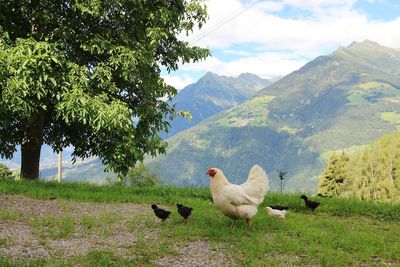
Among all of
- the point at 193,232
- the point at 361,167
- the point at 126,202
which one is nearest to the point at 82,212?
the point at 126,202

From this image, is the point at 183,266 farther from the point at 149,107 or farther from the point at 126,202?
the point at 149,107

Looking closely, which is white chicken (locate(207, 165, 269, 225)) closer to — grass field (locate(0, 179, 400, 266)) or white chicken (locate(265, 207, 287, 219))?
grass field (locate(0, 179, 400, 266))

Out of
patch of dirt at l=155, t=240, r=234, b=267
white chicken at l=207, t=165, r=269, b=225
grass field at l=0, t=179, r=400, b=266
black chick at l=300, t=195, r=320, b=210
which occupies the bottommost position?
patch of dirt at l=155, t=240, r=234, b=267

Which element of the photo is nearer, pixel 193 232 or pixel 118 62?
pixel 193 232

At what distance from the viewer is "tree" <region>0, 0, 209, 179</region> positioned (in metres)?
15.4

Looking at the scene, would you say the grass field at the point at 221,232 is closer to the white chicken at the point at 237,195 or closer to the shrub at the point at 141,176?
the white chicken at the point at 237,195

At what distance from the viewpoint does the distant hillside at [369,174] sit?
76.1 m

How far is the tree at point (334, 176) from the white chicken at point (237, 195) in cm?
6461

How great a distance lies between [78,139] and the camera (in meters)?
19.4

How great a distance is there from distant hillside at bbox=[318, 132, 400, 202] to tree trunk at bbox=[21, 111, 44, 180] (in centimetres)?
5790


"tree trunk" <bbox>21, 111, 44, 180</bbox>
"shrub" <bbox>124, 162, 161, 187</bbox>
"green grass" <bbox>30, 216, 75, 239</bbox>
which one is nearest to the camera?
"green grass" <bbox>30, 216, 75, 239</bbox>

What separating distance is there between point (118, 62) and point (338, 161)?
64057mm

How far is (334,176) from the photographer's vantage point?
250ft

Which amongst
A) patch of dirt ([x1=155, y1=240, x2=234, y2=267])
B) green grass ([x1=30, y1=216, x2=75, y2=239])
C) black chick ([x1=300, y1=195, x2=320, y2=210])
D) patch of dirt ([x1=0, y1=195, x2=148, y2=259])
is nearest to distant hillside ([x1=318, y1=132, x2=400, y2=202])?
black chick ([x1=300, y1=195, x2=320, y2=210])
